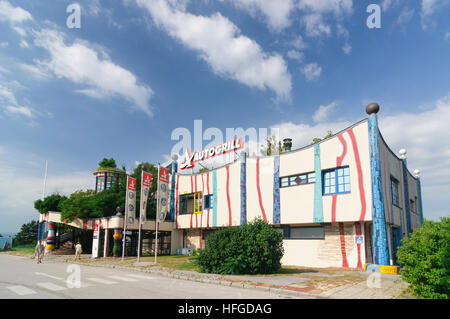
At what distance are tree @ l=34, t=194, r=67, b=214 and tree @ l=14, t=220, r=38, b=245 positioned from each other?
18.9 metres

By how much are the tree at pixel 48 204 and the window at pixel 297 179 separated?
97.9ft

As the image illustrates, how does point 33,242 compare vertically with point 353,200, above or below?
below

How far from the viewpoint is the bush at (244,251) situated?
1444 centimetres

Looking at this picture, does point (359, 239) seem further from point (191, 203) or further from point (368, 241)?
point (191, 203)

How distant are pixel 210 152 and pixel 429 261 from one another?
23.2m

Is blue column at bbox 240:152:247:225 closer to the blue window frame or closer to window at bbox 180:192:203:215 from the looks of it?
window at bbox 180:192:203:215

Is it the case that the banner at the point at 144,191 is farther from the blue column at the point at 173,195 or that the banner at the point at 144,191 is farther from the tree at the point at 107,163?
the tree at the point at 107,163

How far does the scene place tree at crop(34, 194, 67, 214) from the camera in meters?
37.9

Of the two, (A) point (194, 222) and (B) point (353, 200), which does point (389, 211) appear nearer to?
(B) point (353, 200)

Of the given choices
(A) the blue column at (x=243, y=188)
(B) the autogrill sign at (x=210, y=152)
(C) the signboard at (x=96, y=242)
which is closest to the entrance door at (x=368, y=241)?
(A) the blue column at (x=243, y=188)
